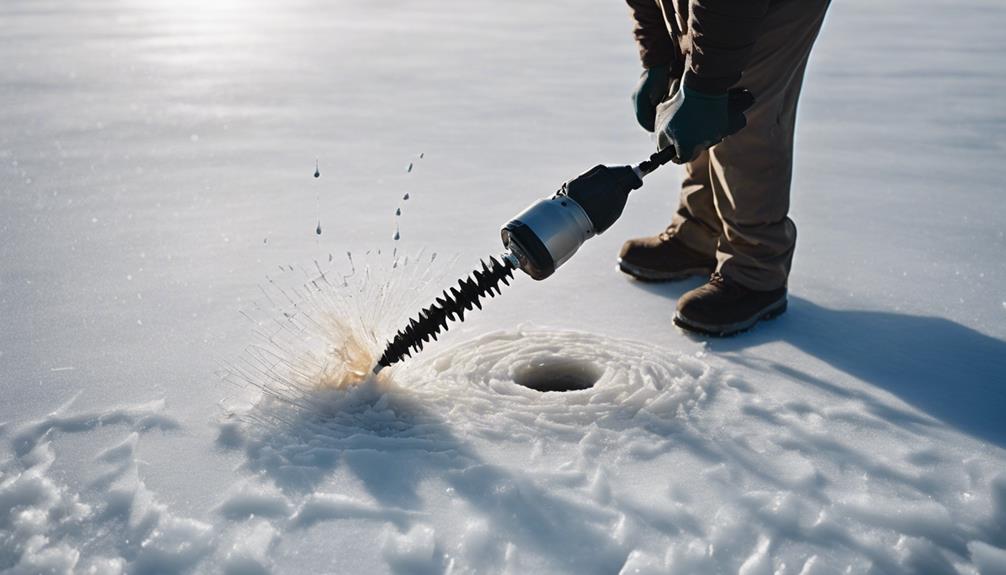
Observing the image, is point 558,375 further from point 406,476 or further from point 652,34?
point 652,34

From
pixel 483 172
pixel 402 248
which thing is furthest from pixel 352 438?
pixel 483 172

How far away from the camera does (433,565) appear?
57.6 inches

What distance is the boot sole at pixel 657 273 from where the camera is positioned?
103 inches

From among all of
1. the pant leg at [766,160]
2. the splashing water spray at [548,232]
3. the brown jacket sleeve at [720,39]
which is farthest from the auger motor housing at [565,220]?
the pant leg at [766,160]

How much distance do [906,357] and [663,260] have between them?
0.74 m

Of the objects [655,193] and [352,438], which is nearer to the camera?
[352,438]

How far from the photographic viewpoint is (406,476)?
1690mm

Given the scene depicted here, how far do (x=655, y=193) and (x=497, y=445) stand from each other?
1.88 metres

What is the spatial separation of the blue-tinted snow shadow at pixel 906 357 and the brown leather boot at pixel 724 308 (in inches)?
1.4

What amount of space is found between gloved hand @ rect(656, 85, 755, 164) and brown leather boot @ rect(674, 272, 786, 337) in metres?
0.49

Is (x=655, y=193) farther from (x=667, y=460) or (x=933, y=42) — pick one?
(x=933, y=42)

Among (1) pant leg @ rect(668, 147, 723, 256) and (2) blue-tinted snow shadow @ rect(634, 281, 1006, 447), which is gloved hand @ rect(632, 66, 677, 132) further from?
(2) blue-tinted snow shadow @ rect(634, 281, 1006, 447)

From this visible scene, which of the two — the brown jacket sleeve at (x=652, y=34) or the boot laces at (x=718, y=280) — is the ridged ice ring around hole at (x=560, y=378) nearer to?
the boot laces at (x=718, y=280)

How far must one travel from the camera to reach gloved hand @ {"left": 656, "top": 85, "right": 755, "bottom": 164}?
6.38 ft
